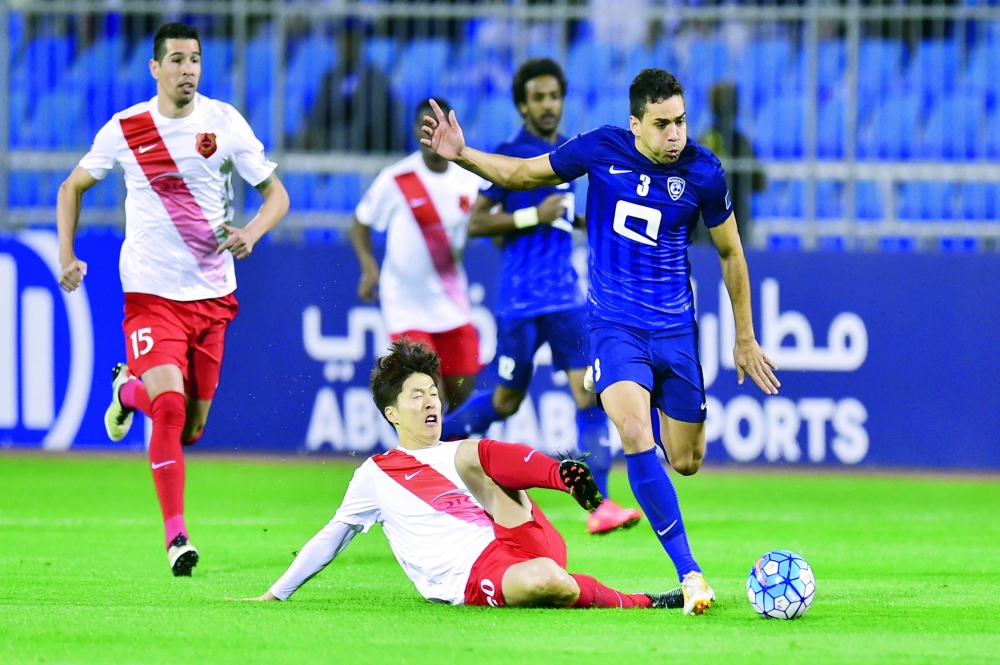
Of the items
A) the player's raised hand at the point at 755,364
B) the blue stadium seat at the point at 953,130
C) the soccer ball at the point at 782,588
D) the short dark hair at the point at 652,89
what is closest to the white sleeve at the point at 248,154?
the short dark hair at the point at 652,89

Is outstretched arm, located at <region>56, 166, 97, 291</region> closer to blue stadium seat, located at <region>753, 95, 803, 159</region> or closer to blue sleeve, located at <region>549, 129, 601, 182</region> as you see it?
blue sleeve, located at <region>549, 129, 601, 182</region>

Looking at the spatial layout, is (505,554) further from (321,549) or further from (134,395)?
(134,395)

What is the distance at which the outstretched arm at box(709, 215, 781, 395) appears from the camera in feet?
21.1

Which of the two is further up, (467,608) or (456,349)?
(456,349)

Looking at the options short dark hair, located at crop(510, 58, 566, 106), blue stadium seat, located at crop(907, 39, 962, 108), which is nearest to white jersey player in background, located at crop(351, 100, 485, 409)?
short dark hair, located at crop(510, 58, 566, 106)

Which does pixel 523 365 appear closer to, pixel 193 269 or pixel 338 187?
pixel 193 269

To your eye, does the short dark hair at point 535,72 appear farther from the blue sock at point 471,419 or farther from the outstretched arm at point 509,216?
the blue sock at point 471,419

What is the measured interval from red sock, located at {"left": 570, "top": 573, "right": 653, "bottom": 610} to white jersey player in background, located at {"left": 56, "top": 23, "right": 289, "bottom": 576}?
237cm

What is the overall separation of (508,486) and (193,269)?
2.64 m

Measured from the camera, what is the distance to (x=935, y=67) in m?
12.9

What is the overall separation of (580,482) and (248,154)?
129 inches

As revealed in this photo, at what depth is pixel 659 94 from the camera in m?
6.25

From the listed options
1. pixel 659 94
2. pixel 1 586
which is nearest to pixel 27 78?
pixel 1 586

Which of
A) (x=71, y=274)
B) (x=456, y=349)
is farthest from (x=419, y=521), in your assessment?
(x=456, y=349)
